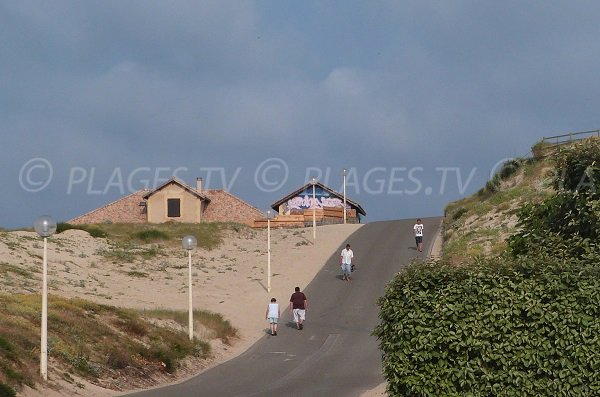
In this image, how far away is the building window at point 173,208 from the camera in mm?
83562

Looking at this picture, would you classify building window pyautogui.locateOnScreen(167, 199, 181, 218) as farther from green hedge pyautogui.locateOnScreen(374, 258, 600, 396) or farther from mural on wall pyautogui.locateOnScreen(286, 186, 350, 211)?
green hedge pyautogui.locateOnScreen(374, 258, 600, 396)

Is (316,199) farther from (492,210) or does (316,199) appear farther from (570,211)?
(570,211)

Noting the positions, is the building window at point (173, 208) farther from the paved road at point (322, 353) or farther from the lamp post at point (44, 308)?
the lamp post at point (44, 308)

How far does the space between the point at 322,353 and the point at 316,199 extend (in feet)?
187

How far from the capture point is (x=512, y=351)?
13.5m

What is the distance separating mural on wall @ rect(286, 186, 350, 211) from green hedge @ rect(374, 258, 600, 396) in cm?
7239

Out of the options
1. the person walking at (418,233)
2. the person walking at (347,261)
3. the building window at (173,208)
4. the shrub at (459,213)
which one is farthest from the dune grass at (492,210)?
the building window at (173,208)

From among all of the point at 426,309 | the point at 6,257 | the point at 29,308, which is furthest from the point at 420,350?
the point at 6,257

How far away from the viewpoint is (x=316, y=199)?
86625mm

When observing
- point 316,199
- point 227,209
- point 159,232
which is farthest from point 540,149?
point 227,209

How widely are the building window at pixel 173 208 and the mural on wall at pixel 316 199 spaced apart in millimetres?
10950

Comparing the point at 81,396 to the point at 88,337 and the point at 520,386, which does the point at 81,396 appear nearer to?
the point at 88,337

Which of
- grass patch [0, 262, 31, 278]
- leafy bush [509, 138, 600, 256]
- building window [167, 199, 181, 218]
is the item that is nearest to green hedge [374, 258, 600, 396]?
leafy bush [509, 138, 600, 256]

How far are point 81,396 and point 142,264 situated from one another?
30964 mm
